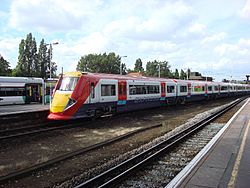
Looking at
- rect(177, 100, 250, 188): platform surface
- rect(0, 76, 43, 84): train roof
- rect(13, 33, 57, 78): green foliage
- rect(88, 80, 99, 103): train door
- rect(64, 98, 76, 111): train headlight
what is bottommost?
rect(177, 100, 250, 188): platform surface

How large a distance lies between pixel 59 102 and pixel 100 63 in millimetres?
80714

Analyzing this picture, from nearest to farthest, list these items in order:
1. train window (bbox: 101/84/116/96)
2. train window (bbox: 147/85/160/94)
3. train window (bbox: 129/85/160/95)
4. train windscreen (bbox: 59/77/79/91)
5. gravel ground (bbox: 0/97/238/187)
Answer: gravel ground (bbox: 0/97/238/187), train windscreen (bbox: 59/77/79/91), train window (bbox: 101/84/116/96), train window (bbox: 129/85/160/95), train window (bbox: 147/85/160/94)

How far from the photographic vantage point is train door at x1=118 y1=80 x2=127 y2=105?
17641 mm

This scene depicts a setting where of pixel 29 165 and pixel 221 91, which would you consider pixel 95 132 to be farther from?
pixel 221 91

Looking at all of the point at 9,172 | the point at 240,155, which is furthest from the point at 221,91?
the point at 9,172

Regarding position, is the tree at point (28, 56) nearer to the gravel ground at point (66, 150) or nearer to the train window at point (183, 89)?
the train window at point (183, 89)

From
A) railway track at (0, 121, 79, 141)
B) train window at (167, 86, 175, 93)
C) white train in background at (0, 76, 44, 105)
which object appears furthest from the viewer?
white train in background at (0, 76, 44, 105)

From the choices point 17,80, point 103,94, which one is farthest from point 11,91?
point 103,94

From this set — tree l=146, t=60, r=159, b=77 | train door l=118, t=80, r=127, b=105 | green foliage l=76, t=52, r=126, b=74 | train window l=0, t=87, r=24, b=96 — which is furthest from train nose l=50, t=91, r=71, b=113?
tree l=146, t=60, r=159, b=77

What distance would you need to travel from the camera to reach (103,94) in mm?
16000

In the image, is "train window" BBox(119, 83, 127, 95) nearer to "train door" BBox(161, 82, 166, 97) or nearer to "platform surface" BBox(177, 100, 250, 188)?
"train door" BBox(161, 82, 166, 97)

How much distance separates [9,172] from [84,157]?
7.77 ft

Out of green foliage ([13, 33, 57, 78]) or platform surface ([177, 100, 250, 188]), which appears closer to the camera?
platform surface ([177, 100, 250, 188])

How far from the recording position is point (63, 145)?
1034 centimetres
